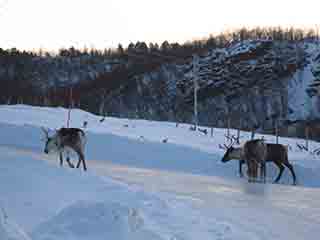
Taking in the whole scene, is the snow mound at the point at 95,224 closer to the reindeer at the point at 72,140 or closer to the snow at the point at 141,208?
the snow at the point at 141,208

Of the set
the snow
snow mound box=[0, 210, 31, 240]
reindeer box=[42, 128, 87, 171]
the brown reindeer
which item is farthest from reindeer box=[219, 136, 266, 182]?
snow mound box=[0, 210, 31, 240]

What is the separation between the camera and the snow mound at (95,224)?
16.1 ft

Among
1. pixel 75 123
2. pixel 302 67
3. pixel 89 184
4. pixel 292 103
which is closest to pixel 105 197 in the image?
pixel 89 184

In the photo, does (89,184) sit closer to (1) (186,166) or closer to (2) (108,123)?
(1) (186,166)

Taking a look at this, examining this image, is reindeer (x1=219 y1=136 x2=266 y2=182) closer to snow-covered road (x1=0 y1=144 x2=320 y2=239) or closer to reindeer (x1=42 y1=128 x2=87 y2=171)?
snow-covered road (x1=0 y1=144 x2=320 y2=239)

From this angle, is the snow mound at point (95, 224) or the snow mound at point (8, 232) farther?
the snow mound at point (95, 224)

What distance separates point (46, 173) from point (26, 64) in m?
87.5

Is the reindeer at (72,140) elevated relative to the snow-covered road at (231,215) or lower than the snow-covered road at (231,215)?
elevated

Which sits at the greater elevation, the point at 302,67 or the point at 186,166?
the point at 302,67

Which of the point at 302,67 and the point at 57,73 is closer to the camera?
the point at 302,67

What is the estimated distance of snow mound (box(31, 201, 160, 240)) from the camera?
4.89 metres

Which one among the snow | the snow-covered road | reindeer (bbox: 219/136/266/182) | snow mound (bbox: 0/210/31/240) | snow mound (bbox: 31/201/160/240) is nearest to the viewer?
snow mound (bbox: 0/210/31/240)

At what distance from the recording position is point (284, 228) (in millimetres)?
6250

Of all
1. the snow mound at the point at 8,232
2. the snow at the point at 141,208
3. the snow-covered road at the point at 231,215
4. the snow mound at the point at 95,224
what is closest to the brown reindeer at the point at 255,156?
the snow at the point at 141,208
